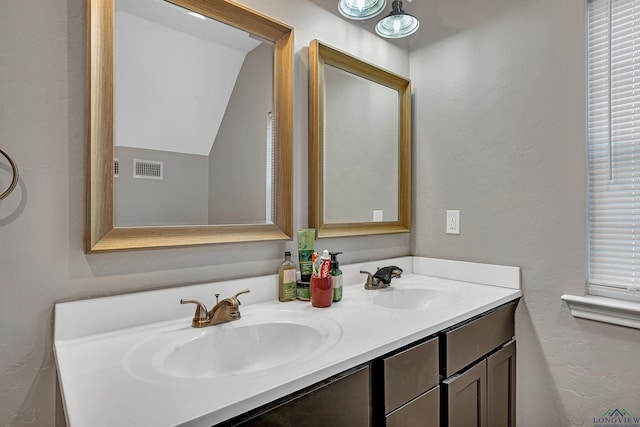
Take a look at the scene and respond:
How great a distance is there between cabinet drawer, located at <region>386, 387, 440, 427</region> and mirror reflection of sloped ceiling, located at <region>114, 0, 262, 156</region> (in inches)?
39.3

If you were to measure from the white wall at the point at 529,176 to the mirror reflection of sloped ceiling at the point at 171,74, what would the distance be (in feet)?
3.51

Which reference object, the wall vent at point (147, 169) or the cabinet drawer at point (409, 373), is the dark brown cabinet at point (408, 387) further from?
the wall vent at point (147, 169)

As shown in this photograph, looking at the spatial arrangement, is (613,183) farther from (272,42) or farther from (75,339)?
(75,339)

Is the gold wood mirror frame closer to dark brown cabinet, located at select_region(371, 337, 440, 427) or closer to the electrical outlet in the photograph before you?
dark brown cabinet, located at select_region(371, 337, 440, 427)

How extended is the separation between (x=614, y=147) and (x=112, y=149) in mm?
1720

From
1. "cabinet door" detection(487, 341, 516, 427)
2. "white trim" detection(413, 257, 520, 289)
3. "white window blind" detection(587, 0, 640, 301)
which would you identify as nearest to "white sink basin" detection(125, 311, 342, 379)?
"cabinet door" detection(487, 341, 516, 427)

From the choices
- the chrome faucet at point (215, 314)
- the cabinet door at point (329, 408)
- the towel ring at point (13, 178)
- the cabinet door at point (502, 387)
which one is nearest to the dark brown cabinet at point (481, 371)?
the cabinet door at point (502, 387)

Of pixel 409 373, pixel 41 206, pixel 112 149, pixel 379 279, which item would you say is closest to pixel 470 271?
pixel 379 279

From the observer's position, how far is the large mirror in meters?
1.47

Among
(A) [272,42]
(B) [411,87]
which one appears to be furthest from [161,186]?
(B) [411,87]

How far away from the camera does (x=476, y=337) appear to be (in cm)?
123

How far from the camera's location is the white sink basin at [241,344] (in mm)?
895

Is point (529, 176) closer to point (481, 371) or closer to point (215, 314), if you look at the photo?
point (481, 371)

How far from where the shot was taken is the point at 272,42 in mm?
1350
